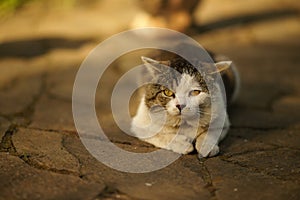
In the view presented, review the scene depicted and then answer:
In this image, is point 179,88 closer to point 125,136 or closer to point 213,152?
point 213,152

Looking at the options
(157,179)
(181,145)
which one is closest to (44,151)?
(157,179)

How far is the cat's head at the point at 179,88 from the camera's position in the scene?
8.98 feet

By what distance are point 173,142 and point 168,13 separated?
2338mm

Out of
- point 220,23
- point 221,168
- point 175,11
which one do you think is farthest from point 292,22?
point 221,168

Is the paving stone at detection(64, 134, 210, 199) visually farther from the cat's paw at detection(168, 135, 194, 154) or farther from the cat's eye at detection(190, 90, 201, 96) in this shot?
the cat's eye at detection(190, 90, 201, 96)

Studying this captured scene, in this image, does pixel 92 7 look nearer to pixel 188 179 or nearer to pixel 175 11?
pixel 175 11

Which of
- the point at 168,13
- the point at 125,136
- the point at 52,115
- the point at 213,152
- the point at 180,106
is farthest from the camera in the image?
the point at 168,13

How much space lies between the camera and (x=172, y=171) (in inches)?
104

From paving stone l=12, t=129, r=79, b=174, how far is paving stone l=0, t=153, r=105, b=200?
0.26ft

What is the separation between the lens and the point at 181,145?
2852 millimetres

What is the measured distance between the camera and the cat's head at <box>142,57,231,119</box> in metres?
2.74

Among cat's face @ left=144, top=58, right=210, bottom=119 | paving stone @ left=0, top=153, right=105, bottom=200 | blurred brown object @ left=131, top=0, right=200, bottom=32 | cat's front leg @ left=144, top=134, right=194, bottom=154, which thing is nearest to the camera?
paving stone @ left=0, top=153, right=105, bottom=200

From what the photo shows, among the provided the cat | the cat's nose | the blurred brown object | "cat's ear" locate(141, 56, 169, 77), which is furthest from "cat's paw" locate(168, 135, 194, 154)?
the blurred brown object

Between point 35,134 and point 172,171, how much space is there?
0.96 meters
